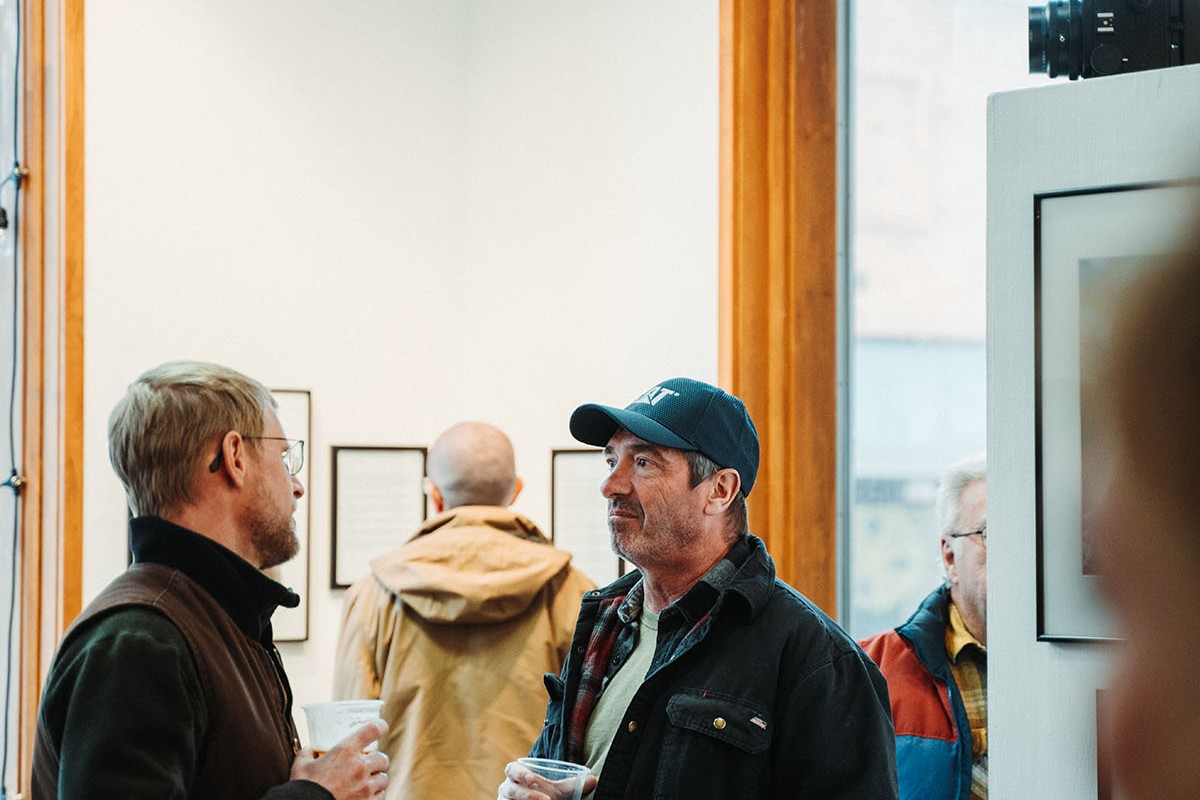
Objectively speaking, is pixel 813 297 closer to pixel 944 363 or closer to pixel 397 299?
pixel 944 363

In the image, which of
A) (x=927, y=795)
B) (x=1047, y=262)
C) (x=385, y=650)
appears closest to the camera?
(x=1047, y=262)

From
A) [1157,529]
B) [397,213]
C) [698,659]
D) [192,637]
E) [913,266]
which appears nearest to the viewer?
[1157,529]

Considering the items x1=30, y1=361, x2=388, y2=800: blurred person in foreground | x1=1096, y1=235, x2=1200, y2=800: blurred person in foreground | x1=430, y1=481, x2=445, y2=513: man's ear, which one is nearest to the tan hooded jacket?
x1=430, y1=481, x2=445, y2=513: man's ear

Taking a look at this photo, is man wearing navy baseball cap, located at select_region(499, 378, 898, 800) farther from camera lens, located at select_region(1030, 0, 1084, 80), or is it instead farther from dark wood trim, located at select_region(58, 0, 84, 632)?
dark wood trim, located at select_region(58, 0, 84, 632)

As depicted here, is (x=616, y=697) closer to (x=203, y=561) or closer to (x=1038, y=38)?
(x=203, y=561)

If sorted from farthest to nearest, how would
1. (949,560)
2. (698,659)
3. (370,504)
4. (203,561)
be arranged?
(370,504) < (949,560) < (698,659) < (203,561)

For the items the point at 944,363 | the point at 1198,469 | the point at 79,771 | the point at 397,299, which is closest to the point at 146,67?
the point at 397,299

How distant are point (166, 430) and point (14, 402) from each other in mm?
2194

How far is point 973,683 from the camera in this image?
7.98ft

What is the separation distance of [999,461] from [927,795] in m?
0.96

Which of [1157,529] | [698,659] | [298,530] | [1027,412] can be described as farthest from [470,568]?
[1157,529]

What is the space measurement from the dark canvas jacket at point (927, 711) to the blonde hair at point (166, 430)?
1315 mm

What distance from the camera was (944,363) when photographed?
341 centimetres

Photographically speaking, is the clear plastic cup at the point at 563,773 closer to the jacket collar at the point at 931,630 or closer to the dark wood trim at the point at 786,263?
the jacket collar at the point at 931,630
